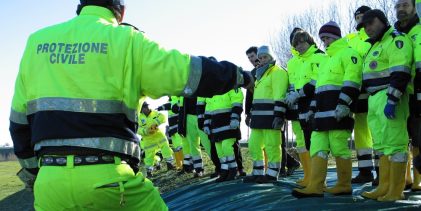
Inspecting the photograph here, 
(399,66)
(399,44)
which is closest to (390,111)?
(399,66)

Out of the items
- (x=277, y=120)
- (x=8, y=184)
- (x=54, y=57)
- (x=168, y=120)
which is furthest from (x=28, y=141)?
(x=8, y=184)

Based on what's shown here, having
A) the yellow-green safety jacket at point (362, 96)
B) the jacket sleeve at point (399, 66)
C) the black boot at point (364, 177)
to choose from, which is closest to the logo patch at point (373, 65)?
the jacket sleeve at point (399, 66)

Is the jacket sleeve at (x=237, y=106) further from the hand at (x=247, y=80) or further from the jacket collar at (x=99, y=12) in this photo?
the jacket collar at (x=99, y=12)

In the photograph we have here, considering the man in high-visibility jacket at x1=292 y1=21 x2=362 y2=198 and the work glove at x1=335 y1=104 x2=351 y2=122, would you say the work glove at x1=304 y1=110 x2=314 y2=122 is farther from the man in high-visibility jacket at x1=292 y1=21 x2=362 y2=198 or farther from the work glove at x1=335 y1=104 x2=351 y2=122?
the work glove at x1=335 y1=104 x2=351 y2=122

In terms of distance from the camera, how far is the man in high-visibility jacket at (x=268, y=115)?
24.4 feet

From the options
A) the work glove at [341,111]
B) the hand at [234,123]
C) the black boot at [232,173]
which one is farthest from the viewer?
the black boot at [232,173]

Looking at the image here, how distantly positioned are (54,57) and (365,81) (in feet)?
12.0

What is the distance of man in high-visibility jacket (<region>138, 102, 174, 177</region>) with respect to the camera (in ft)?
46.0

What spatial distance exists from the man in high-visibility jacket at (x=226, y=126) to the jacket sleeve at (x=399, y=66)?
4.21 metres

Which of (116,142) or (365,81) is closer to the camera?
(116,142)

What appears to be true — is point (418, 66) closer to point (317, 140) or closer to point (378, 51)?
point (378, 51)

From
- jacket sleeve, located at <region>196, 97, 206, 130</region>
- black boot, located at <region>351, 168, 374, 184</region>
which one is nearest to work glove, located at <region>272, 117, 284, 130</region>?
black boot, located at <region>351, 168, 374, 184</region>

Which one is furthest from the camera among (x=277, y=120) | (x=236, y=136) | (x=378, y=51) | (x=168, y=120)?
(x=168, y=120)

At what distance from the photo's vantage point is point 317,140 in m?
5.84
